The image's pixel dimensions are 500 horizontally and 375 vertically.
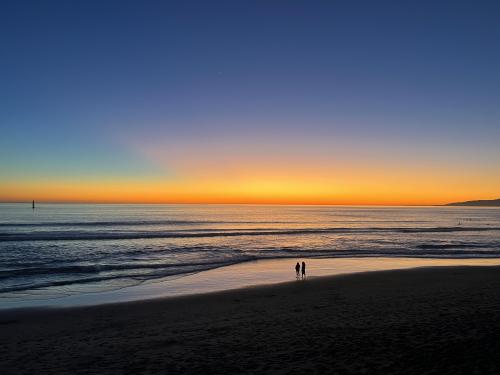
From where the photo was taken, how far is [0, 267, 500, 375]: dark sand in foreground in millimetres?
8875

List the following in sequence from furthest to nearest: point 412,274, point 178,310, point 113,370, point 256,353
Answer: point 412,274, point 178,310, point 256,353, point 113,370

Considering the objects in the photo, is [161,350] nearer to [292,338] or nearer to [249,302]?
[292,338]

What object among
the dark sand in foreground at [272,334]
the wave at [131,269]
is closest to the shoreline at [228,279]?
the wave at [131,269]

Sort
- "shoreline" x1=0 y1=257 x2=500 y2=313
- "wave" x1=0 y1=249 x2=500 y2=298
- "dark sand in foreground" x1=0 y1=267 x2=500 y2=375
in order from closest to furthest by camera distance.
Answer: "dark sand in foreground" x1=0 y1=267 x2=500 y2=375 < "shoreline" x1=0 y1=257 x2=500 y2=313 < "wave" x1=0 y1=249 x2=500 y2=298

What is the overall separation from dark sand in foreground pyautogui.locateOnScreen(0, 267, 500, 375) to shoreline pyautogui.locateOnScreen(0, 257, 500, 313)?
70.1 inches

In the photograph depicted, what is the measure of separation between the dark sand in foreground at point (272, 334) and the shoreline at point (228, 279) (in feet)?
5.84

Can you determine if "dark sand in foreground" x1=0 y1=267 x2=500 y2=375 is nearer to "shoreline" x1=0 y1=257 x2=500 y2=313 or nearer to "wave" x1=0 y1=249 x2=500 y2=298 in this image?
"shoreline" x1=0 y1=257 x2=500 y2=313

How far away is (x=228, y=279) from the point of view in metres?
23.3

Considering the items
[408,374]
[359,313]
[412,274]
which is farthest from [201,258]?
[408,374]

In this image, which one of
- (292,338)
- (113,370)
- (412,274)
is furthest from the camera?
(412,274)

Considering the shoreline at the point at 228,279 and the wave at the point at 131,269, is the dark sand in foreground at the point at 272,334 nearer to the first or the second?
the shoreline at the point at 228,279

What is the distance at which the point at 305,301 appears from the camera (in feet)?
52.7

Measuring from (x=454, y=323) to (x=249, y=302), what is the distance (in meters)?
7.84

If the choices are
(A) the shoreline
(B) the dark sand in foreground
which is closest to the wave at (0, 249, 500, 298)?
(A) the shoreline
